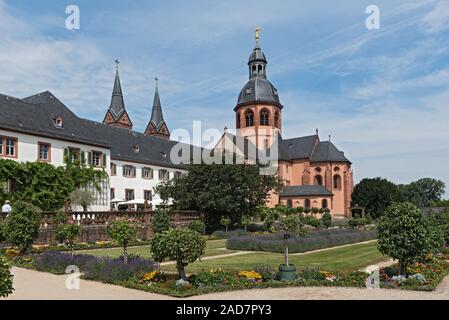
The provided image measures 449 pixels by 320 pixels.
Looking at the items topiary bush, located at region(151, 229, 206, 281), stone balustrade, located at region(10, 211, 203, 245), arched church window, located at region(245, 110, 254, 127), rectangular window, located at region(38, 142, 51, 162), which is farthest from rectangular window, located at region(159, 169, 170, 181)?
topiary bush, located at region(151, 229, 206, 281)

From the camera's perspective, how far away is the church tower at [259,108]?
7819 centimetres

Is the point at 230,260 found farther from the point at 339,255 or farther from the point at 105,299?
the point at 105,299

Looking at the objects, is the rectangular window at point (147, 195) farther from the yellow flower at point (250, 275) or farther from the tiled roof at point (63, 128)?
the yellow flower at point (250, 275)

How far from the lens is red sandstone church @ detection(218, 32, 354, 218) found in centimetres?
7600

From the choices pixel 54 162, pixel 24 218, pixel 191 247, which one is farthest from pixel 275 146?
pixel 191 247

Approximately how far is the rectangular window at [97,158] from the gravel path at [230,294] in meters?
29.2

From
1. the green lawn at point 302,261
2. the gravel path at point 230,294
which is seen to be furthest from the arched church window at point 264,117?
the gravel path at point 230,294

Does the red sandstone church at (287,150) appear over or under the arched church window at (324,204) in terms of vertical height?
over

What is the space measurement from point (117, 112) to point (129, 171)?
39.9 m

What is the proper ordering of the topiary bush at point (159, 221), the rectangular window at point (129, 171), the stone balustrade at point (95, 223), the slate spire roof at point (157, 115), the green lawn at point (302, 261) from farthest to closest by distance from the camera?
the slate spire roof at point (157, 115)
the rectangular window at point (129, 171)
the topiary bush at point (159, 221)
the stone balustrade at point (95, 223)
the green lawn at point (302, 261)

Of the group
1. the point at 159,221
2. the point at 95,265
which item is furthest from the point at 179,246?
the point at 159,221

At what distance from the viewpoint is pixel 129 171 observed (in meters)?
51.5

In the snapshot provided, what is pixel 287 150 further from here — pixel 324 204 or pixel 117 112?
pixel 117 112
